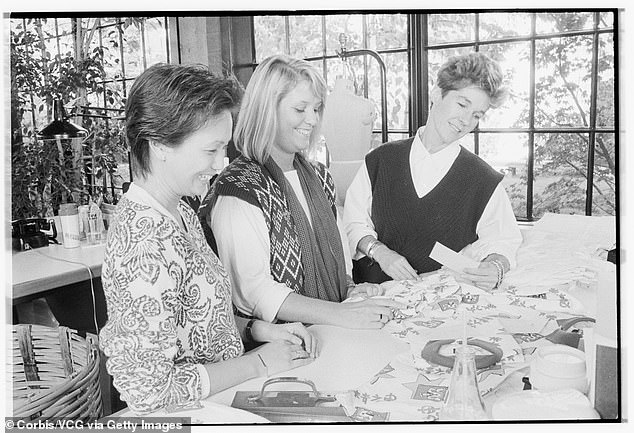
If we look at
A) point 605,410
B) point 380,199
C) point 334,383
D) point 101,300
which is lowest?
point 605,410

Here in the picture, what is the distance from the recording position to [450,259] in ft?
5.20

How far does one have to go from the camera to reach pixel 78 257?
154cm

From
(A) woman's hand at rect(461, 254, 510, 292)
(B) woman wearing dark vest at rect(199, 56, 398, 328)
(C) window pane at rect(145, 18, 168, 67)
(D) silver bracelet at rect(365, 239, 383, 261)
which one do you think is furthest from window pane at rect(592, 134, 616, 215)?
(C) window pane at rect(145, 18, 168, 67)

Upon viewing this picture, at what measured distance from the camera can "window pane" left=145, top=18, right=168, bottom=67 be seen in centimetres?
148

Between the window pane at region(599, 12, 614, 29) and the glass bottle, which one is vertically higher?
the window pane at region(599, 12, 614, 29)

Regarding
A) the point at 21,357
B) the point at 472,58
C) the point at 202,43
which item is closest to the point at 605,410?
the point at 472,58

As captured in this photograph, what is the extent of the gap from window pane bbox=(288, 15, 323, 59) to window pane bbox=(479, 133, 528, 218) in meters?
0.45

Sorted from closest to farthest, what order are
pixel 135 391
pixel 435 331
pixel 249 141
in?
pixel 135 391 < pixel 249 141 < pixel 435 331

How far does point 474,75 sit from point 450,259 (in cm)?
44

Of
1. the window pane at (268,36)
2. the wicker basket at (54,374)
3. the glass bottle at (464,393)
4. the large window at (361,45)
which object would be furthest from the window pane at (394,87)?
the wicker basket at (54,374)

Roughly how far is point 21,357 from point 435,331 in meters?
1.01

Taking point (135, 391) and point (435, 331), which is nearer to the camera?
point (135, 391)

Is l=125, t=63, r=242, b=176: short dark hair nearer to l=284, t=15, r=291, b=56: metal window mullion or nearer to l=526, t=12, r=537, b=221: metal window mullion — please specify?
l=284, t=15, r=291, b=56: metal window mullion

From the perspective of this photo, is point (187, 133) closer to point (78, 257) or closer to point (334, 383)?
point (78, 257)
